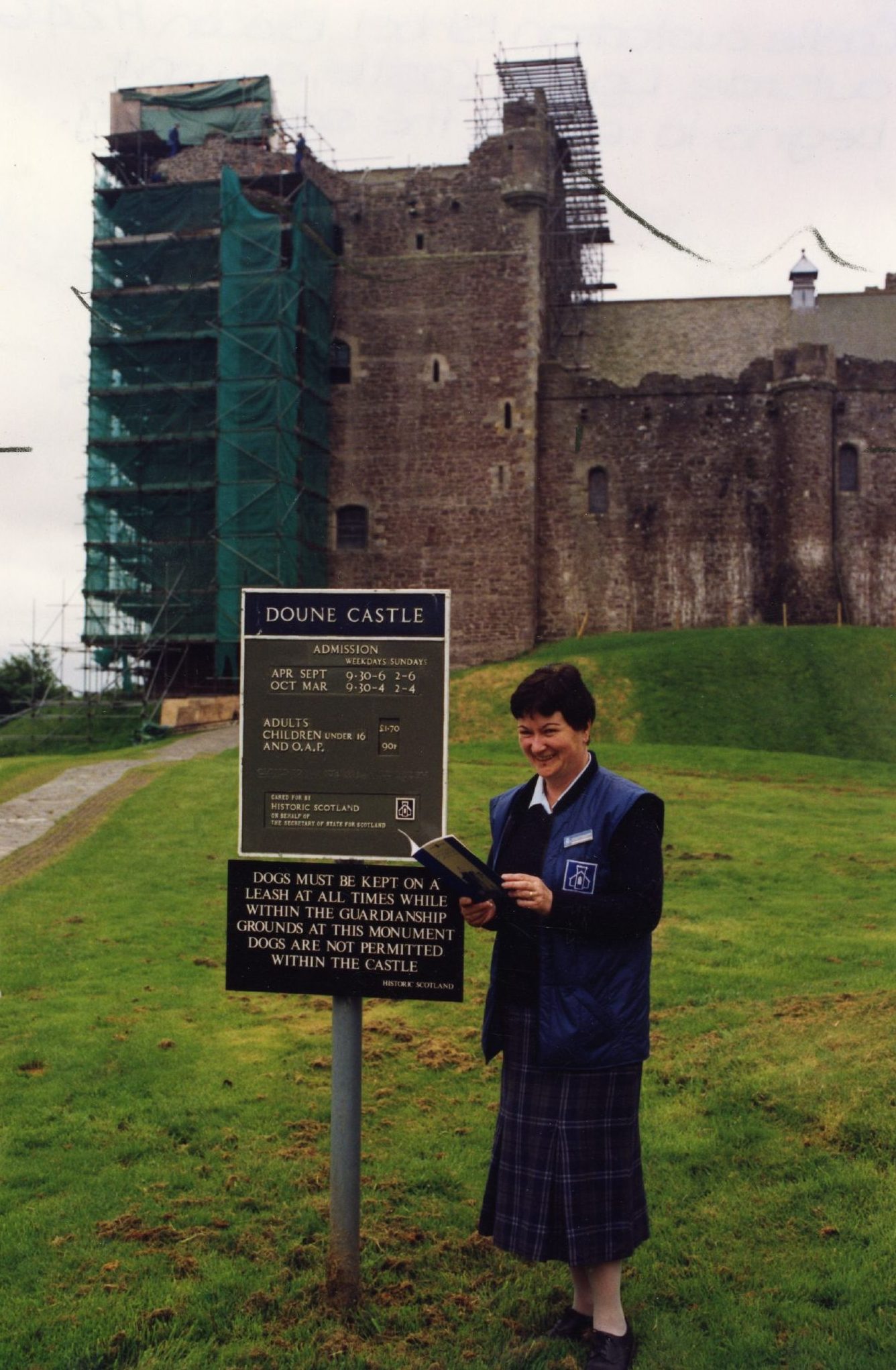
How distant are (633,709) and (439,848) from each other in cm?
2272

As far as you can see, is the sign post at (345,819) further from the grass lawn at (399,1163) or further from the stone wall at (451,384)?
the stone wall at (451,384)

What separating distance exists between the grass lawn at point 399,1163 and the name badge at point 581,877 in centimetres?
170

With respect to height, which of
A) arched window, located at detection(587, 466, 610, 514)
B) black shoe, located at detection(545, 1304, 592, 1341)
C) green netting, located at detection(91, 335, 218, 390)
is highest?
green netting, located at detection(91, 335, 218, 390)

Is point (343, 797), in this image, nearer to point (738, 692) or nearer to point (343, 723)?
point (343, 723)

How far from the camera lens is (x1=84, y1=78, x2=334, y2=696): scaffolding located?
36844 mm

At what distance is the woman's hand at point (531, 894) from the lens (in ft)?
14.7

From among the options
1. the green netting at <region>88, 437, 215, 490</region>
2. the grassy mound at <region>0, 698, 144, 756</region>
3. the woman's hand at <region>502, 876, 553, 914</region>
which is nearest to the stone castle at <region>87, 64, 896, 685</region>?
the green netting at <region>88, 437, 215, 490</region>

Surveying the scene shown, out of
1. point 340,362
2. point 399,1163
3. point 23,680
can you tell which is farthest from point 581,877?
point 23,680

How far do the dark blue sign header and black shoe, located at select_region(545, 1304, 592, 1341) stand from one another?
2650 millimetres

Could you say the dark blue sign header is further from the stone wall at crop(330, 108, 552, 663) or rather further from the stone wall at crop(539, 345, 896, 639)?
the stone wall at crop(539, 345, 896, 639)

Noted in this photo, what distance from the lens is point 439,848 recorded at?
4.67m

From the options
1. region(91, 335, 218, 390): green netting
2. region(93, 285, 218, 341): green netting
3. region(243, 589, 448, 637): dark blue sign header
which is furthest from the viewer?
region(91, 335, 218, 390): green netting

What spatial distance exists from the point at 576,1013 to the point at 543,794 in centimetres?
83

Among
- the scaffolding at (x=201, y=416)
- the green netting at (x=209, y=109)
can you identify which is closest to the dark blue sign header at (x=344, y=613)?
the scaffolding at (x=201, y=416)
